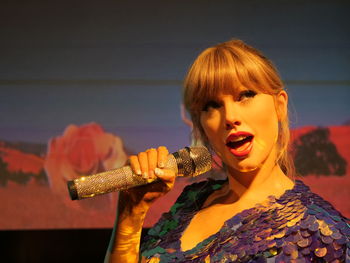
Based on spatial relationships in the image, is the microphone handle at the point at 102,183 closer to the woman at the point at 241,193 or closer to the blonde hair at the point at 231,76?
the woman at the point at 241,193

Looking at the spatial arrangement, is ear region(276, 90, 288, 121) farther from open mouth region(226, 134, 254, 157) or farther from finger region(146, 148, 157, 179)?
finger region(146, 148, 157, 179)

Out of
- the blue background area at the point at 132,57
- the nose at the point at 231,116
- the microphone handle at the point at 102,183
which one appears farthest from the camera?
the blue background area at the point at 132,57

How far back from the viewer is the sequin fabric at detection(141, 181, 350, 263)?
0.84m

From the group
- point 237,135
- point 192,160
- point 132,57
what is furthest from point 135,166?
point 132,57

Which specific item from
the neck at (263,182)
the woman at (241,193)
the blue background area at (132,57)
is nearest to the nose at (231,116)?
the woman at (241,193)

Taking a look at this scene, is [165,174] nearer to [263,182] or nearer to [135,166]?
[135,166]

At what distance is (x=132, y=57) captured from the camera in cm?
219

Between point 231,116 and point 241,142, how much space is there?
0.06 meters

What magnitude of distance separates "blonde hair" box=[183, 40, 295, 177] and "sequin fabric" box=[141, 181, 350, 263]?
14 centimetres

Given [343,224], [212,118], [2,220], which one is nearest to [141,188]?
[212,118]

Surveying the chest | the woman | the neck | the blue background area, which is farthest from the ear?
the blue background area

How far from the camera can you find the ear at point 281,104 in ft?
3.33

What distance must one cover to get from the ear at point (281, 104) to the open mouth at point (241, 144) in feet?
0.39

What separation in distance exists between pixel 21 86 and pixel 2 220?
649mm
